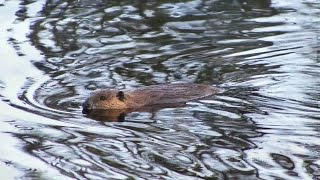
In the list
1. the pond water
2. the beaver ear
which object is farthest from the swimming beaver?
the pond water

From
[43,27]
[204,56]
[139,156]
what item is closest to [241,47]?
[204,56]

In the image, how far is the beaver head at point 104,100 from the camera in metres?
8.06

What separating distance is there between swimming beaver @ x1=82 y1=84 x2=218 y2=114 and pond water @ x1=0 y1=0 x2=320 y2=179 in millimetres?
120

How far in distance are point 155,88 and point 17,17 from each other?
3570 millimetres

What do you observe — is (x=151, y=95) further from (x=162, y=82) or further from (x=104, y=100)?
(x=162, y=82)

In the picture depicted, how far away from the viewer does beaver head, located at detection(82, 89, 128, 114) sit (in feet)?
26.5

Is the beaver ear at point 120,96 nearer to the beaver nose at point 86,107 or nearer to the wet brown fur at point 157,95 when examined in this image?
the wet brown fur at point 157,95

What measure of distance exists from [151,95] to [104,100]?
0.49m

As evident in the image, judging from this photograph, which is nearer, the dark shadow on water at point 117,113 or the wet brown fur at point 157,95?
the dark shadow on water at point 117,113

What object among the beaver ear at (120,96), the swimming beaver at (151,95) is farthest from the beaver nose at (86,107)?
the beaver ear at (120,96)

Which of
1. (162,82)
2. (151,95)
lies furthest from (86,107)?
(162,82)

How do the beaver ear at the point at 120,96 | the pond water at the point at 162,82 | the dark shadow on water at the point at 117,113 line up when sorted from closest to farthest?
the pond water at the point at 162,82 → the dark shadow on water at the point at 117,113 → the beaver ear at the point at 120,96

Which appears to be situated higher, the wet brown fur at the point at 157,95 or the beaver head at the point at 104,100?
the beaver head at the point at 104,100

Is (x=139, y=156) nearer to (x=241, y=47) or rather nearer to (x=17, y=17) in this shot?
(x=241, y=47)
